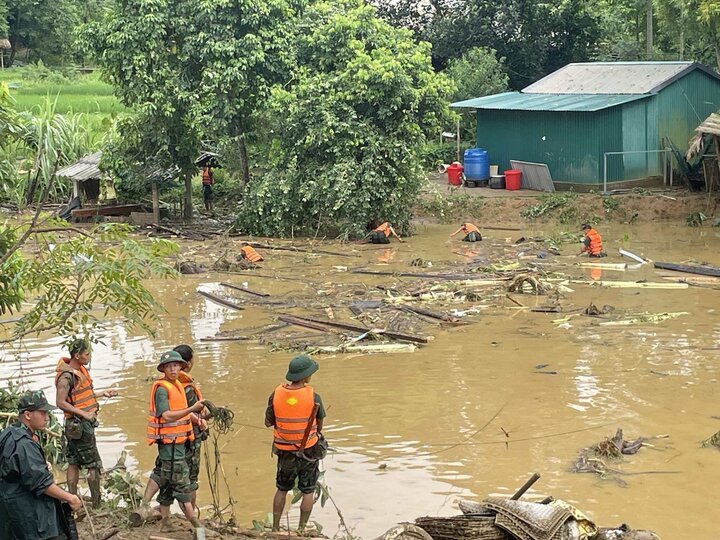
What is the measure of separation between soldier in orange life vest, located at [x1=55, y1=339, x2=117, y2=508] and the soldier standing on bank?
7.15ft

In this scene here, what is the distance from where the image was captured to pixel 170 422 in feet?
25.9

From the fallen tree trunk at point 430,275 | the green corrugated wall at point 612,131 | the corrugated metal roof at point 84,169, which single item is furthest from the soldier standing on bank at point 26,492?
the green corrugated wall at point 612,131

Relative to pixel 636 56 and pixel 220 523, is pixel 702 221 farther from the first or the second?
pixel 220 523

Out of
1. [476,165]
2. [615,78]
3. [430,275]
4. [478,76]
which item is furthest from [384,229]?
[478,76]

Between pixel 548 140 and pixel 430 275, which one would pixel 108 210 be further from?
pixel 548 140

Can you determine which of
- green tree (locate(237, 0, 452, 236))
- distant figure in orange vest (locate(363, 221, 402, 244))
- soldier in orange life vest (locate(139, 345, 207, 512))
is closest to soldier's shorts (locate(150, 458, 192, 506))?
soldier in orange life vest (locate(139, 345, 207, 512))

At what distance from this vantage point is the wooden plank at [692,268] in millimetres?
20267

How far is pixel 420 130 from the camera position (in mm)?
26422

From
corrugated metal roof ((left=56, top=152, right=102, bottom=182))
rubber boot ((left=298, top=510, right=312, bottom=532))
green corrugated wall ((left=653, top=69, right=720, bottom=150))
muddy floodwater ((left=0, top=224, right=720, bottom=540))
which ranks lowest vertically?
muddy floodwater ((left=0, top=224, right=720, bottom=540))

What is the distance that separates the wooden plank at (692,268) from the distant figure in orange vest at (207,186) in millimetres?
14947

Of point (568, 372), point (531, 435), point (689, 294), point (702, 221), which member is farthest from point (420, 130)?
point (531, 435)

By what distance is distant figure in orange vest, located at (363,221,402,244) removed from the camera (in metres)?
25.4

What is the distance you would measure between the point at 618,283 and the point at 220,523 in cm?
1310

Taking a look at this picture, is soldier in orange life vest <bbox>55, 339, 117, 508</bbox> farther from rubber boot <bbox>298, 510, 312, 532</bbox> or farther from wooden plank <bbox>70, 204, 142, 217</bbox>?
wooden plank <bbox>70, 204, 142, 217</bbox>
